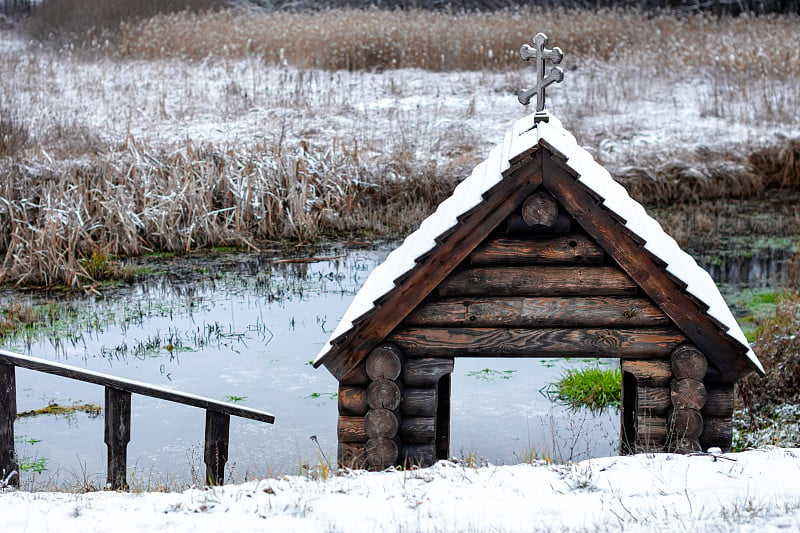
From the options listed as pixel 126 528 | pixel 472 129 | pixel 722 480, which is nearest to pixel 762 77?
pixel 472 129

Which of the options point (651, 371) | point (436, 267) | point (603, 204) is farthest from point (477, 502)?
point (603, 204)

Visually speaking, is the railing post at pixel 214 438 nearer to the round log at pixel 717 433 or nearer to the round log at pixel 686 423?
the round log at pixel 686 423

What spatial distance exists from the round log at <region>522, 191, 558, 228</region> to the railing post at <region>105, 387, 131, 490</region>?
2589mm

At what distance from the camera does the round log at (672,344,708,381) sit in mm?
5277

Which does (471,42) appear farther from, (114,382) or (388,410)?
(114,382)

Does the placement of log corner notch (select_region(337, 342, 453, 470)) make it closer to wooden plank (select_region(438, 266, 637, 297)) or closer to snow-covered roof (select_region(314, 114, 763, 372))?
snow-covered roof (select_region(314, 114, 763, 372))

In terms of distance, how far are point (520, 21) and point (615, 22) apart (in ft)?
8.97

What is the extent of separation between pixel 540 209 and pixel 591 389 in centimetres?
405

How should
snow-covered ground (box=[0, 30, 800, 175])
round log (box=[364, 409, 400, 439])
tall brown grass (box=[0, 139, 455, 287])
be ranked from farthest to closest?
snow-covered ground (box=[0, 30, 800, 175]), tall brown grass (box=[0, 139, 455, 287]), round log (box=[364, 409, 400, 439])

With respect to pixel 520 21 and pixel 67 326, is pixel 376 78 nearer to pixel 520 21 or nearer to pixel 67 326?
pixel 520 21

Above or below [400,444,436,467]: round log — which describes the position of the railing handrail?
above

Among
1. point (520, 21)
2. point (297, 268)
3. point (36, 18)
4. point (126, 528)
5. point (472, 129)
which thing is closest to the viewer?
point (126, 528)

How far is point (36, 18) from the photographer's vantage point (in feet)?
110

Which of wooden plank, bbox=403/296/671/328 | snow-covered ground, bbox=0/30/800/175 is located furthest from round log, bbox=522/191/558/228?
snow-covered ground, bbox=0/30/800/175
